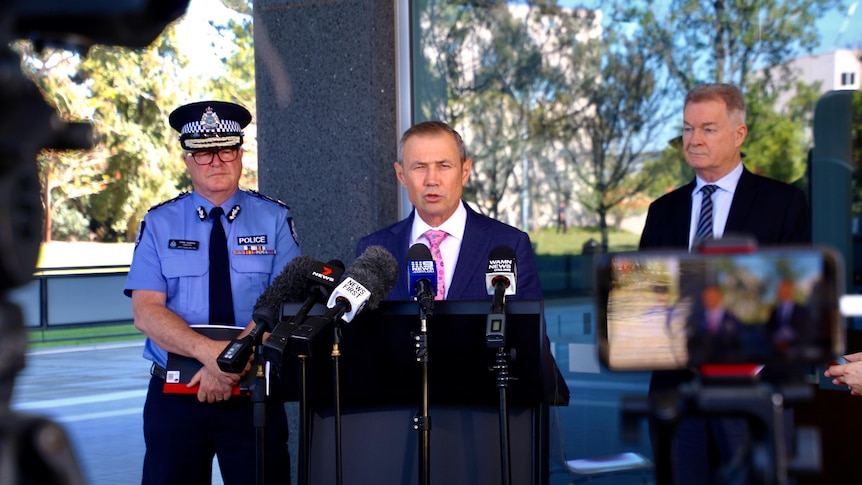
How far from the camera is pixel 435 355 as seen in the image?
11.7 feet

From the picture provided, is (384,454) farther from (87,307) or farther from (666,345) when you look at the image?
(87,307)

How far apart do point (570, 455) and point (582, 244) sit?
4.07 feet

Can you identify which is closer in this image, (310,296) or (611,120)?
(310,296)

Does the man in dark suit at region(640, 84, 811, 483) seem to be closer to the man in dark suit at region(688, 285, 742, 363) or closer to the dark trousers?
the dark trousers

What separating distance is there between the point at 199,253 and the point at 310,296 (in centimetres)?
131

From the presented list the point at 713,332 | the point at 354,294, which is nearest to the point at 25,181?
the point at 713,332

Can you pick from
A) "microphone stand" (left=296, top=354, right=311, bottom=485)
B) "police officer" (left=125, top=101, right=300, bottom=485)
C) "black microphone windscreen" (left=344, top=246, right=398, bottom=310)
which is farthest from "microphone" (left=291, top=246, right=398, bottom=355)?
"police officer" (left=125, top=101, right=300, bottom=485)

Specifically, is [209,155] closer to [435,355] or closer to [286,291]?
[286,291]

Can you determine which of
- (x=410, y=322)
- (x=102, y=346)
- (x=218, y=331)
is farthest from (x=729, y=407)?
(x=102, y=346)

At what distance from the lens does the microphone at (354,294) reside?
3254 mm

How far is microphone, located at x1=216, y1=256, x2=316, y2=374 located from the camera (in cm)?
344

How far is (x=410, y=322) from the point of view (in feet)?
11.7

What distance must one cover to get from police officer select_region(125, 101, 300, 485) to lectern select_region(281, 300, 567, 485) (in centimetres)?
56

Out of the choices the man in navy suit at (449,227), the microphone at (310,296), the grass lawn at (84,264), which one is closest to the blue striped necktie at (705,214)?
the man in navy suit at (449,227)
